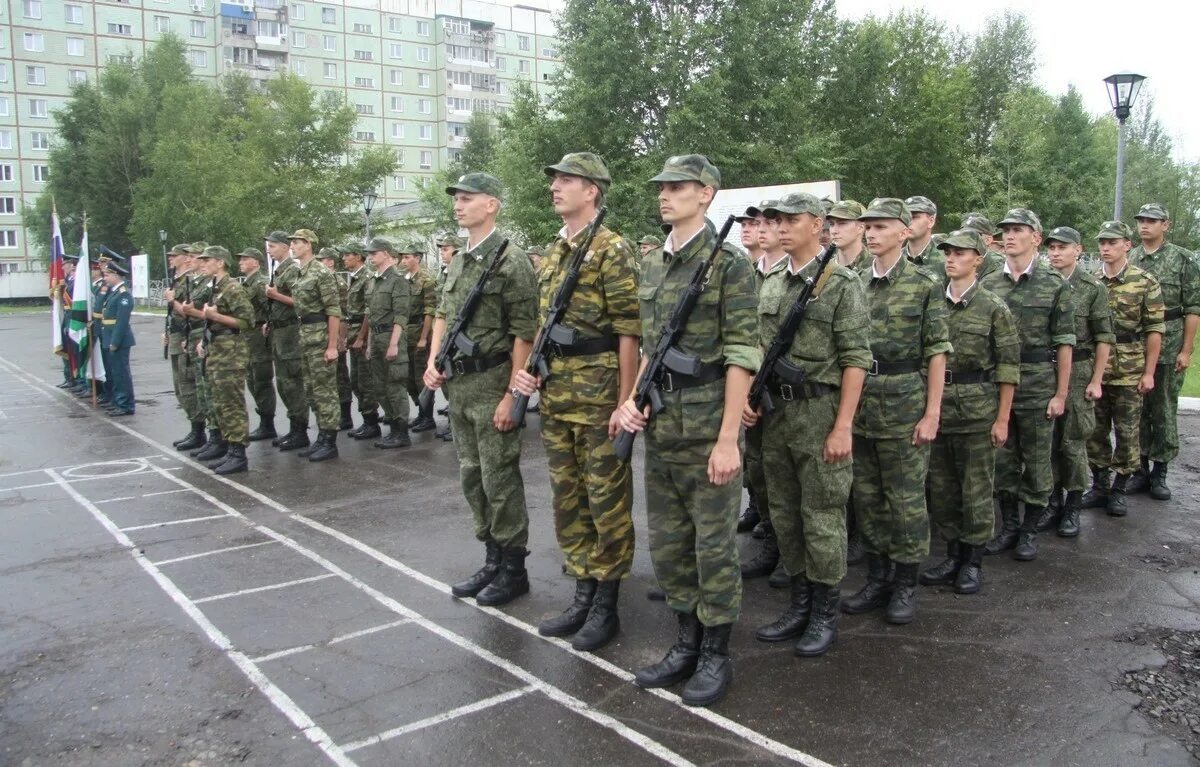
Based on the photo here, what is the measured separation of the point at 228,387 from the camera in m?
8.65

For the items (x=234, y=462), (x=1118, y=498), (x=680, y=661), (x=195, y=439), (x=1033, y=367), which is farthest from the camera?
(x=195, y=439)

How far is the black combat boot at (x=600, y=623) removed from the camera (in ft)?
14.5

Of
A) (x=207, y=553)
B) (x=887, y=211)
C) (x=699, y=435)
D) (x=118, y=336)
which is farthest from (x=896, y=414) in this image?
(x=118, y=336)

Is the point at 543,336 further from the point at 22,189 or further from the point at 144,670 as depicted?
the point at 22,189

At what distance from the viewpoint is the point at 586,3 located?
86.9ft

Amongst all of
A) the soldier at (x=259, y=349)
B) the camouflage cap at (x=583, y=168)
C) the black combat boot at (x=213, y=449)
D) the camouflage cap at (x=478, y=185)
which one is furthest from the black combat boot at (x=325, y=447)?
the camouflage cap at (x=583, y=168)

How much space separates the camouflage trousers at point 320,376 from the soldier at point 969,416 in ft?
20.4

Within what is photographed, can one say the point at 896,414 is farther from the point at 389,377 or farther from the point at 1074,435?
the point at 389,377

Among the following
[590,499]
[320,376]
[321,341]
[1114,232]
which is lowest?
[590,499]

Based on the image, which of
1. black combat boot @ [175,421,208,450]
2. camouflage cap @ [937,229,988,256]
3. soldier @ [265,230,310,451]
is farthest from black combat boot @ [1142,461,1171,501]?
black combat boot @ [175,421,208,450]

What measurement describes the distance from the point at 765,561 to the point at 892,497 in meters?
1.11

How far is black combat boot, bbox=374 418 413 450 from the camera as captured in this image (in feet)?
31.9

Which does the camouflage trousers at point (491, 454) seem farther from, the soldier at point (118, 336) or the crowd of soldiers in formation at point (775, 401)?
the soldier at point (118, 336)

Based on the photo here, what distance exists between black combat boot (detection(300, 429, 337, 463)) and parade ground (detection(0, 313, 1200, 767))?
195 cm
